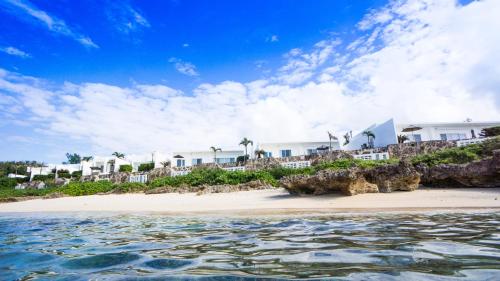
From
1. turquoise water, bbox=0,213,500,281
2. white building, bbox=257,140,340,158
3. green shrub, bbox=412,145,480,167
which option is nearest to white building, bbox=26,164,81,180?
white building, bbox=257,140,340,158

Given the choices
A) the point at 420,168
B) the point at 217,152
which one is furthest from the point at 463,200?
the point at 217,152

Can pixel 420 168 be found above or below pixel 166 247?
above

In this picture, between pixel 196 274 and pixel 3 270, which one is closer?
pixel 196 274

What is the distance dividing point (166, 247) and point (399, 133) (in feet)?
144

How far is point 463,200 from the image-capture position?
391 inches

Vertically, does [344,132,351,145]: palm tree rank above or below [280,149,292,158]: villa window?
above

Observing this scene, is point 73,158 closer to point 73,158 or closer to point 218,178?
point 73,158

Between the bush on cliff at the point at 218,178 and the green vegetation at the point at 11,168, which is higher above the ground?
the green vegetation at the point at 11,168

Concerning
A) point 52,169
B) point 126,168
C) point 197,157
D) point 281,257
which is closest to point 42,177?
point 52,169

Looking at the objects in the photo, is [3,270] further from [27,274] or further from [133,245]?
[133,245]

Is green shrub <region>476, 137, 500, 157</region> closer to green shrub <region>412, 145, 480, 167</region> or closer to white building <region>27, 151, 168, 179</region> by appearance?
green shrub <region>412, 145, 480, 167</region>

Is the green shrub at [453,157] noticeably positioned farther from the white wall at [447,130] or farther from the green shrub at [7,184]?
the green shrub at [7,184]

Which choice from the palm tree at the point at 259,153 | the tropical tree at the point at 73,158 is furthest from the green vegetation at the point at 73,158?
the palm tree at the point at 259,153

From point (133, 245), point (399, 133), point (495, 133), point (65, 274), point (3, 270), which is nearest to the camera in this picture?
point (65, 274)
